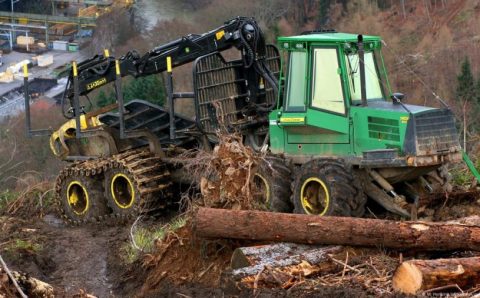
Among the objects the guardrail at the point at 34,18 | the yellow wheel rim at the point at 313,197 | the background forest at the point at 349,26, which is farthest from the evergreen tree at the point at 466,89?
the guardrail at the point at 34,18

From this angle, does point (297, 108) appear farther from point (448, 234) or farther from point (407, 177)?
point (448, 234)

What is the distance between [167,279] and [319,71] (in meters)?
3.50

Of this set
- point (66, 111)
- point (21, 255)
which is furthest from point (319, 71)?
point (66, 111)

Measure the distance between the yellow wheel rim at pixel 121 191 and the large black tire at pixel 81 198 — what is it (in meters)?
0.38

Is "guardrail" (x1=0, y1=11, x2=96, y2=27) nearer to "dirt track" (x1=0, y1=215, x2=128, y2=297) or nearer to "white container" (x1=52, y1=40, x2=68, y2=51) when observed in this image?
"white container" (x1=52, y1=40, x2=68, y2=51)

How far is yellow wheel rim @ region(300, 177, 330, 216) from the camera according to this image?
12.1m

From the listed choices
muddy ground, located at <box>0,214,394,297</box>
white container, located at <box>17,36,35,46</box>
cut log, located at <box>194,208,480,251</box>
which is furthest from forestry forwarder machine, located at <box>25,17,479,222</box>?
white container, located at <box>17,36,35,46</box>

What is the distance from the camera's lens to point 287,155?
1291 centimetres

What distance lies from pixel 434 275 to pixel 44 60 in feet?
191

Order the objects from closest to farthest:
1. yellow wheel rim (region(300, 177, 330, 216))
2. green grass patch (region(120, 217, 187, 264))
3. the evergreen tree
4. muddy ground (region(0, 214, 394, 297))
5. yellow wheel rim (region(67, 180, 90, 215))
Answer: muddy ground (region(0, 214, 394, 297)) → green grass patch (region(120, 217, 187, 264)) → yellow wheel rim (region(300, 177, 330, 216)) → yellow wheel rim (region(67, 180, 90, 215)) → the evergreen tree

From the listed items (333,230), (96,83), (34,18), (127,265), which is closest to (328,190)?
(333,230)

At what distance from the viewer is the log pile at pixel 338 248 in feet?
28.7

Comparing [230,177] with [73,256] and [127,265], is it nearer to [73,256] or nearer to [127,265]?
[127,265]

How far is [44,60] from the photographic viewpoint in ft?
212
